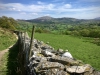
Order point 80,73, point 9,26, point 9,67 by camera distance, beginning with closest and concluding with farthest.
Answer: point 80,73 → point 9,67 → point 9,26

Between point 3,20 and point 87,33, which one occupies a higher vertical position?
point 3,20

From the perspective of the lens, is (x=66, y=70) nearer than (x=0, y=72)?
Yes

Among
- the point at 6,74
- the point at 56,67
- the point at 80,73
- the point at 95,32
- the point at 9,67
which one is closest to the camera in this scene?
the point at 80,73

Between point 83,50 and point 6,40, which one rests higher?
point 6,40

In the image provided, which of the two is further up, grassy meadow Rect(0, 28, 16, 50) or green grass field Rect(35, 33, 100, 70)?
grassy meadow Rect(0, 28, 16, 50)

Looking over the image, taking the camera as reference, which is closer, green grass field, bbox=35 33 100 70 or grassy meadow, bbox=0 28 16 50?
green grass field, bbox=35 33 100 70

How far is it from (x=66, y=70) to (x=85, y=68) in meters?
0.66

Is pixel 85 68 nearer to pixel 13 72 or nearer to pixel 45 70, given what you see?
pixel 45 70

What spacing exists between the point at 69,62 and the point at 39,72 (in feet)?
4.15

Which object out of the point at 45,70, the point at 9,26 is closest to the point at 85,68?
the point at 45,70

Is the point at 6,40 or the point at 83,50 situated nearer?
the point at 83,50

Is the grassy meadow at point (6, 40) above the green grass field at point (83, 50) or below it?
above

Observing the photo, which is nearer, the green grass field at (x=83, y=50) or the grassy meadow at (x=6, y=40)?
the green grass field at (x=83, y=50)

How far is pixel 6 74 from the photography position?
10.8 m
